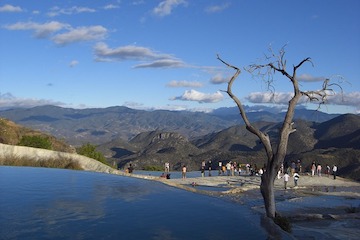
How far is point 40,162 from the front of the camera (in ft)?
108

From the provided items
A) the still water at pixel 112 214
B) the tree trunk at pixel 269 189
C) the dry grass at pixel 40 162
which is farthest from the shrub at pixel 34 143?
the tree trunk at pixel 269 189

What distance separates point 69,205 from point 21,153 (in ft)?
66.0

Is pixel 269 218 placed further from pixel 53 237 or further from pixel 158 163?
pixel 158 163

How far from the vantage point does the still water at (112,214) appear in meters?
11.4

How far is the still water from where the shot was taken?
1135 cm

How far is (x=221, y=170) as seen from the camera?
2263 inches

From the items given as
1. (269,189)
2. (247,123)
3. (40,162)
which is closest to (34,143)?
(40,162)

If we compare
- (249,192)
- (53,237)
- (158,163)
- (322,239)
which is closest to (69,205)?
(53,237)

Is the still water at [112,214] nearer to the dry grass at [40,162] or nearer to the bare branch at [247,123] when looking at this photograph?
the bare branch at [247,123]

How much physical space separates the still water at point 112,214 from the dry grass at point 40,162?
12.3m

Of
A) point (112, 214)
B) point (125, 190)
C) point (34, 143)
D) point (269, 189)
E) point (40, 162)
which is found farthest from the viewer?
point (34, 143)

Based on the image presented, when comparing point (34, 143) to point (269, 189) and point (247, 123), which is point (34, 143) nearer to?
point (247, 123)

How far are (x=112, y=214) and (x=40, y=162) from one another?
21.5 meters

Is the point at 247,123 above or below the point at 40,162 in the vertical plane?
above
